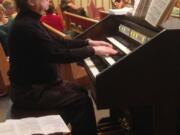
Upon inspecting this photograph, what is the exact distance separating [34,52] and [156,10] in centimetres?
85

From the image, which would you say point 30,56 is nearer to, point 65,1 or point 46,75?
point 46,75

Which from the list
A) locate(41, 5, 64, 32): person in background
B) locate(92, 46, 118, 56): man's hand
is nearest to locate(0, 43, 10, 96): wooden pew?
locate(41, 5, 64, 32): person in background

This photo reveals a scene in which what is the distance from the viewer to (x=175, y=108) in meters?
2.07

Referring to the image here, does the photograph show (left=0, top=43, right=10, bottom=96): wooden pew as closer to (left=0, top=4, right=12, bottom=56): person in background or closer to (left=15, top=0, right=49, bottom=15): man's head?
(left=0, top=4, right=12, bottom=56): person in background

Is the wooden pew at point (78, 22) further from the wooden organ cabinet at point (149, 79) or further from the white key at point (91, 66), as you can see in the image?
the wooden organ cabinet at point (149, 79)

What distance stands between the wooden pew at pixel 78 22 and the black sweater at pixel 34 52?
1.14 meters

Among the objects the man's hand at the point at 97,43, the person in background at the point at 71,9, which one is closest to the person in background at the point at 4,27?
the person in background at the point at 71,9

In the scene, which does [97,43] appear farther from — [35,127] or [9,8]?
[9,8]

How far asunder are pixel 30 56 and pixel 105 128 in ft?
2.98

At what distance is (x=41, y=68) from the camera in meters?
2.47

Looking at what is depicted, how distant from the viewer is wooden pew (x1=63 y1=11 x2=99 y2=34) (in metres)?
3.70

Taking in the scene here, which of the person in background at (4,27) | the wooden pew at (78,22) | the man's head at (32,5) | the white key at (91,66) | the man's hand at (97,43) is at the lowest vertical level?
the person in background at (4,27)

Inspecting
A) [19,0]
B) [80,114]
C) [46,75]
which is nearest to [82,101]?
[80,114]

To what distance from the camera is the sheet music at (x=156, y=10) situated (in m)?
2.00
